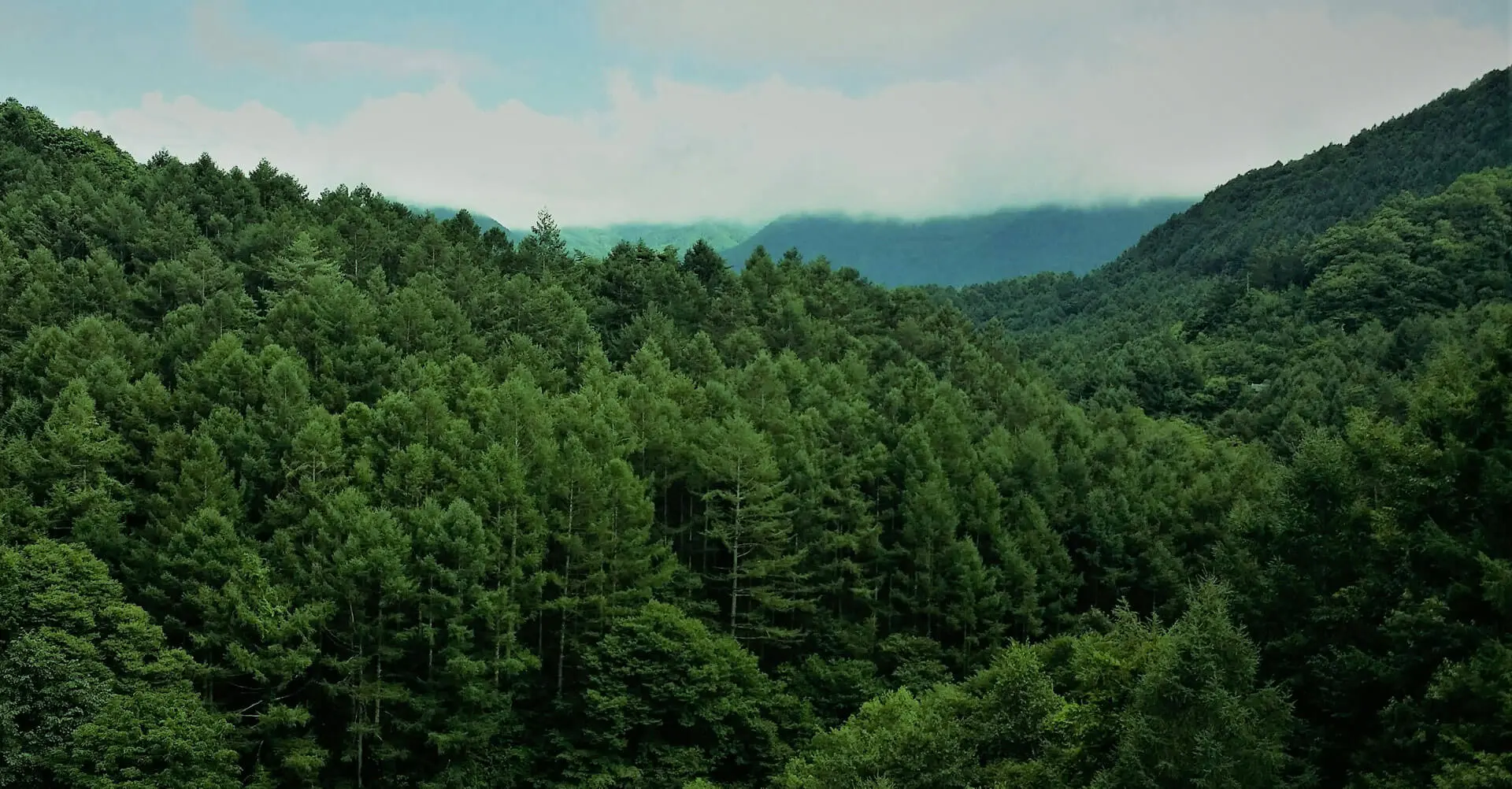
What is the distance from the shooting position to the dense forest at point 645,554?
1107 inches

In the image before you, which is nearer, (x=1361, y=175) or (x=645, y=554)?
(x=645, y=554)

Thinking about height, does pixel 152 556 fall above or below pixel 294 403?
below

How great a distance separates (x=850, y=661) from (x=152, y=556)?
30576 mm

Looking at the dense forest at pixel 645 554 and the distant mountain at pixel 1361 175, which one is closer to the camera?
the dense forest at pixel 645 554

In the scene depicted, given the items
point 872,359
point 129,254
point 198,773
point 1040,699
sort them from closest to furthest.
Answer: point 1040,699 → point 198,773 → point 129,254 → point 872,359

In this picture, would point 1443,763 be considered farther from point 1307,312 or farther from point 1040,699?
point 1307,312

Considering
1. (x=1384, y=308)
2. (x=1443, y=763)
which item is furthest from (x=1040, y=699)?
(x=1384, y=308)

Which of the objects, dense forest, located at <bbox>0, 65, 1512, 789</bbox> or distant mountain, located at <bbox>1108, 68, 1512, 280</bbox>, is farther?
distant mountain, located at <bbox>1108, 68, 1512, 280</bbox>

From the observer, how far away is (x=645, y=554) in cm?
4731

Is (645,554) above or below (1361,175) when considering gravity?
below

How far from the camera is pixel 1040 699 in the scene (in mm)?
28297

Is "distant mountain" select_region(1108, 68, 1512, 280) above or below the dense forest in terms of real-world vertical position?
above

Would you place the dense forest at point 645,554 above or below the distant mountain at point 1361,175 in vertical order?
below

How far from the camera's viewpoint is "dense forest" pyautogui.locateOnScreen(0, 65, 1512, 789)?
92.2 ft
